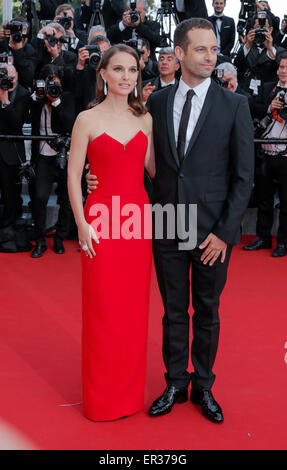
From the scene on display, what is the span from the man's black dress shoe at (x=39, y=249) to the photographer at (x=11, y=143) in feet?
1.16

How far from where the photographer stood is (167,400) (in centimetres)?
238

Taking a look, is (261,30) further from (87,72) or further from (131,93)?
(131,93)

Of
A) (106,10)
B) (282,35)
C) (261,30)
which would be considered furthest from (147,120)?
(106,10)

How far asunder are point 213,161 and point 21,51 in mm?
3727

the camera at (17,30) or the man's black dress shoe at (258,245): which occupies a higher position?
the camera at (17,30)

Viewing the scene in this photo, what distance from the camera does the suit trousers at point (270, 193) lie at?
4.92 m

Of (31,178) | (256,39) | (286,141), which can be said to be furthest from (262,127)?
(31,178)

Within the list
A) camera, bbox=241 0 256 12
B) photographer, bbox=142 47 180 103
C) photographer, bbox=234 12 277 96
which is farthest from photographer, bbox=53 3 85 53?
camera, bbox=241 0 256 12

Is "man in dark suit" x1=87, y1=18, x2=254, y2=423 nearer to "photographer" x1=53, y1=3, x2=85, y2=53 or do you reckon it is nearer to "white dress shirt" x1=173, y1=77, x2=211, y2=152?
"white dress shirt" x1=173, y1=77, x2=211, y2=152

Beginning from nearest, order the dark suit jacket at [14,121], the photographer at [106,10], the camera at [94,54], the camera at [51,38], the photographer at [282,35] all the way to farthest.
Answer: the camera at [94,54], the dark suit jacket at [14,121], the camera at [51,38], the photographer at [282,35], the photographer at [106,10]

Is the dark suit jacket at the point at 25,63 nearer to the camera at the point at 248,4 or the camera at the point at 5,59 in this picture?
the camera at the point at 5,59

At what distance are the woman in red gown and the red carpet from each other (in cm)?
10

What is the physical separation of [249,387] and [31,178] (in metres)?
2.85

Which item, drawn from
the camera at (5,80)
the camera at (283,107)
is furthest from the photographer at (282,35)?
the camera at (5,80)
